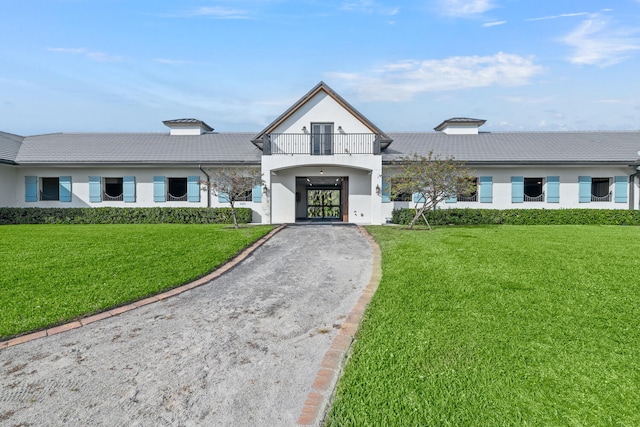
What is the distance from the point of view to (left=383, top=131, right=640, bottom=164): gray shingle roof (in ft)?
59.7

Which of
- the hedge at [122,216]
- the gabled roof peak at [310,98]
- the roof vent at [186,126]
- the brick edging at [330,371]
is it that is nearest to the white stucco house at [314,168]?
the gabled roof peak at [310,98]

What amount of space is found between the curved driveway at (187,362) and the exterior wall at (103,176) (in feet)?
45.0

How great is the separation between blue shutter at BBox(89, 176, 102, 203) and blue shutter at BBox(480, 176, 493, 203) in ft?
66.9

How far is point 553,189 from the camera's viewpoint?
18.1m

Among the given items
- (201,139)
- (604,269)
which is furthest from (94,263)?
(201,139)

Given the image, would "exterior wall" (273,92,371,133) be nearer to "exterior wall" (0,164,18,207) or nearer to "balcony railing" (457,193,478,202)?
"balcony railing" (457,193,478,202)

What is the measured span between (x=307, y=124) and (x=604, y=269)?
13.6 metres

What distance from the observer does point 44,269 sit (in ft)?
21.9

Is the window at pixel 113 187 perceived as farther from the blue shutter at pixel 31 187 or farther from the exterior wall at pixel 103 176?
the blue shutter at pixel 31 187

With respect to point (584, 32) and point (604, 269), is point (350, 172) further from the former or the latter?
point (604, 269)

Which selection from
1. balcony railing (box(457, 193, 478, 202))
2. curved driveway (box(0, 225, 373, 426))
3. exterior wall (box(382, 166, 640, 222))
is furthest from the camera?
balcony railing (box(457, 193, 478, 202))

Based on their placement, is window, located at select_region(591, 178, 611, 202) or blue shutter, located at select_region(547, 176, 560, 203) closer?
blue shutter, located at select_region(547, 176, 560, 203)

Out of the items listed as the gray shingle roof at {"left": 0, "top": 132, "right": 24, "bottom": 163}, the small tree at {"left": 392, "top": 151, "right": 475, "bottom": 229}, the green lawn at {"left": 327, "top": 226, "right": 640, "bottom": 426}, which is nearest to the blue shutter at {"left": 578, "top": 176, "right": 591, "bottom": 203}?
the small tree at {"left": 392, "top": 151, "right": 475, "bottom": 229}

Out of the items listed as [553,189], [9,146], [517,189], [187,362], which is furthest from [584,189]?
[9,146]
